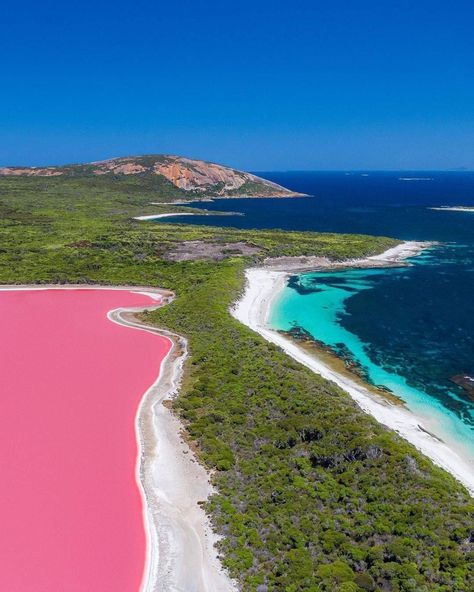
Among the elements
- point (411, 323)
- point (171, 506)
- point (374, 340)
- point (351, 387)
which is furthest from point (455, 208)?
point (171, 506)

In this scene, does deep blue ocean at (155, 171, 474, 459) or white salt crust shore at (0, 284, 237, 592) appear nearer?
white salt crust shore at (0, 284, 237, 592)

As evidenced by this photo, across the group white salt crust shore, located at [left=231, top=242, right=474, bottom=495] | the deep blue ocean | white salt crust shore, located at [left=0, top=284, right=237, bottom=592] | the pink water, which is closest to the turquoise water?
the deep blue ocean

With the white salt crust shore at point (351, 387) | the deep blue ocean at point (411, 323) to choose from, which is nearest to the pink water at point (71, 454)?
the white salt crust shore at point (351, 387)

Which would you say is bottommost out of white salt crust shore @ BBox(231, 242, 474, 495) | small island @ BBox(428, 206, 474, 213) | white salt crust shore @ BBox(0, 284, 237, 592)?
white salt crust shore @ BBox(0, 284, 237, 592)

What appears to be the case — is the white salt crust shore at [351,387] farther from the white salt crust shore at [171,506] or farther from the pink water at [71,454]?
the white salt crust shore at [171,506]

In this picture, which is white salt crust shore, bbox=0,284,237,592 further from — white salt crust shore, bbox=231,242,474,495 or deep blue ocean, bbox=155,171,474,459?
deep blue ocean, bbox=155,171,474,459
